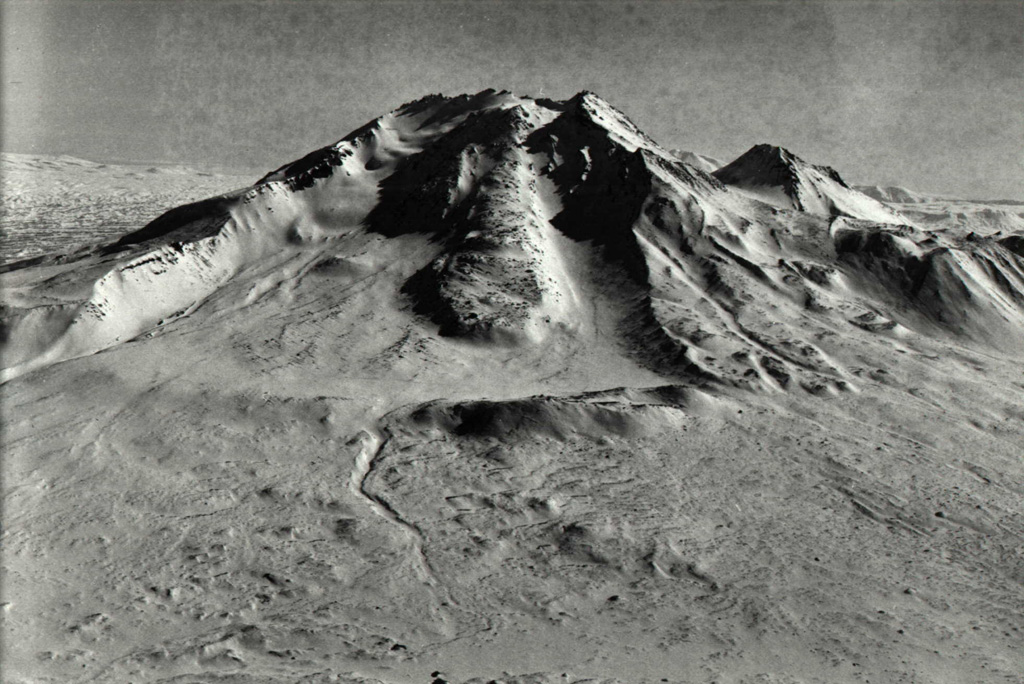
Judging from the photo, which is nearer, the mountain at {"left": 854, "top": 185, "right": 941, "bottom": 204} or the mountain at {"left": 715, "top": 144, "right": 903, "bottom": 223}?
the mountain at {"left": 715, "top": 144, "right": 903, "bottom": 223}

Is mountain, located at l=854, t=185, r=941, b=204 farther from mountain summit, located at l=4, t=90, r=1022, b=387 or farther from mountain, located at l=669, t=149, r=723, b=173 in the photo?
mountain summit, located at l=4, t=90, r=1022, b=387

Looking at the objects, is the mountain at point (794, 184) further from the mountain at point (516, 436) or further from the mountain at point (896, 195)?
the mountain at point (896, 195)

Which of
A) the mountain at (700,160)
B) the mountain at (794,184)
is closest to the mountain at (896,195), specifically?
the mountain at (700,160)

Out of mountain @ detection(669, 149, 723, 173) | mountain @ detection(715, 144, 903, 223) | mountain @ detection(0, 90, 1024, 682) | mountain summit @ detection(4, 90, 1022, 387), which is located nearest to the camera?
mountain @ detection(0, 90, 1024, 682)

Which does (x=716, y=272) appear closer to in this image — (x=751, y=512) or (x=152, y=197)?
(x=751, y=512)

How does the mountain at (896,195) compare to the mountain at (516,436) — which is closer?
the mountain at (516,436)

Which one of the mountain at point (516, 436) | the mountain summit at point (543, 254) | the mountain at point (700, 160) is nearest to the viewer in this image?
the mountain at point (516, 436)

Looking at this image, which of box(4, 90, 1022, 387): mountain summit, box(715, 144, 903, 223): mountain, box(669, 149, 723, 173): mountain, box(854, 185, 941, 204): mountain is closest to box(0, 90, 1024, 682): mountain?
box(4, 90, 1022, 387): mountain summit

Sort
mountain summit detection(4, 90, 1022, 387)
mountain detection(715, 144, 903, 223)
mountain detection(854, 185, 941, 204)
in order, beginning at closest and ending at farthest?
1. mountain summit detection(4, 90, 1022, 387)
2. mountain detection(715, 144, 903, 223)
3. mountain detection(854, 185, 941, 204)

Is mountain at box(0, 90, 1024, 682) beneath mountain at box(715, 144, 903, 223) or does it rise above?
beneath
